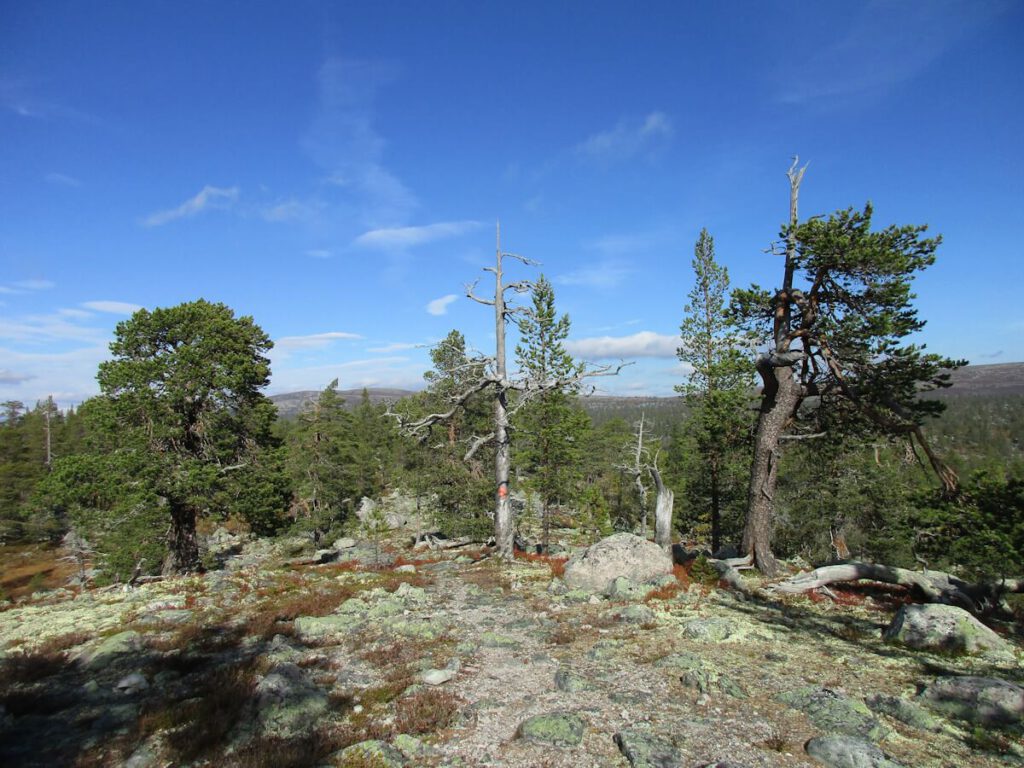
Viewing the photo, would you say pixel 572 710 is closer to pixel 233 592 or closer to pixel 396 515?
pixel 233 592

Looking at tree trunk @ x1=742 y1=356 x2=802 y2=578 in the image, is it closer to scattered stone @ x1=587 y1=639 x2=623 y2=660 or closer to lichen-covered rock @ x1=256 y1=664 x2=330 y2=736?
scattered stone @ x1=587 y1=639 x2=623 y2=660

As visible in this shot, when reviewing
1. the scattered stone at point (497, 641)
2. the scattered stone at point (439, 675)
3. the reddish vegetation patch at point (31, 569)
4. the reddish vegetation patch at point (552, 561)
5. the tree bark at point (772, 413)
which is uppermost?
the tree bark at point (772, 413)

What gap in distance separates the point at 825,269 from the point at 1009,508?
7400 millimetres

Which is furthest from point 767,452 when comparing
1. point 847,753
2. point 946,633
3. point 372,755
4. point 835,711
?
point 372,755

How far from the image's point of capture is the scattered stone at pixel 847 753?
5.32 meters

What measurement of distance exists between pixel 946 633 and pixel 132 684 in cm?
1327

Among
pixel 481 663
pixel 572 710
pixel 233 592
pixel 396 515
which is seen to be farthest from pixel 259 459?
pixel 396 515

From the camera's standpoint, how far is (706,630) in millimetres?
9680

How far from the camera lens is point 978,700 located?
6254 mm

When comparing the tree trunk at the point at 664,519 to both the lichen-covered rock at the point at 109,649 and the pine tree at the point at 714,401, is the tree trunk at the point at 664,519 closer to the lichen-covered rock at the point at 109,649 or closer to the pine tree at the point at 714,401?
the pine tree at the point at 714,401

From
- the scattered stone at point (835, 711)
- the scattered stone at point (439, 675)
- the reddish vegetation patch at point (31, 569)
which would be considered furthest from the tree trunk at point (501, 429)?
the reddish vegetation patch at point (31, 569)

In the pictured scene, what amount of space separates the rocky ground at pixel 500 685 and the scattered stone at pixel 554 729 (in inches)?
1.0

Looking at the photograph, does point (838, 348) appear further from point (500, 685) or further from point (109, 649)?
point (109, 649)

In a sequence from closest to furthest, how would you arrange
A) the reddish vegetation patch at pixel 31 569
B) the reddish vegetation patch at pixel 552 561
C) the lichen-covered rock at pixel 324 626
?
1. the lichen-covered rock at pixel 324 626
2. the reddish vegetation patch at pixel 552 561
3. the reddish vegetation patch at pixel 31 569
